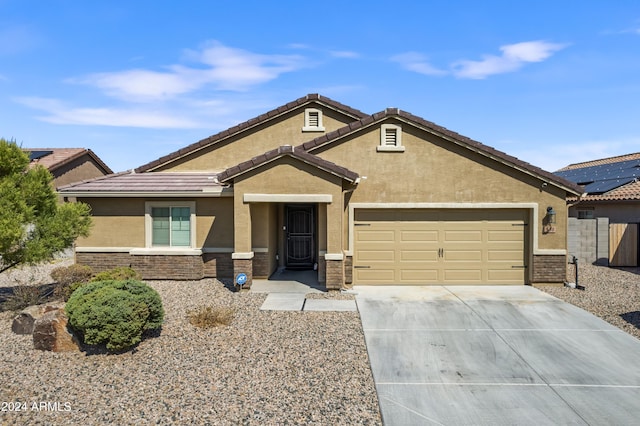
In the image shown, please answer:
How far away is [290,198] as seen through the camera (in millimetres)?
10945

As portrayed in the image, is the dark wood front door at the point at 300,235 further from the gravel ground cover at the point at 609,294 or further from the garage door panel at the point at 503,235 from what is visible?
the gravel ground cover at the point at 609,294

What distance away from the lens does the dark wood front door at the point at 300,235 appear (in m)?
14.2

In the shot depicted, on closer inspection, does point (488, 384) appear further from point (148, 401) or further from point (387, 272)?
point (387, 272)

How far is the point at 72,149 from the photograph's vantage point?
26.7 m

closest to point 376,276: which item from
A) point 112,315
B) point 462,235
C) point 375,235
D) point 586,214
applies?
point 375,235

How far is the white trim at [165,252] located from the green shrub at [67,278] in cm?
148

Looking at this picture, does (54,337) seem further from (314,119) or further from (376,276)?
(314,119)

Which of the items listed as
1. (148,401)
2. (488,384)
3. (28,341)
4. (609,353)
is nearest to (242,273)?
(28,341)

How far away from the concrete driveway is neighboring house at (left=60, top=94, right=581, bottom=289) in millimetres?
1993

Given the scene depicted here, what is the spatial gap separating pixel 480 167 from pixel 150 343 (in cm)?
993

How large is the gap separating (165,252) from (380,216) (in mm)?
6794

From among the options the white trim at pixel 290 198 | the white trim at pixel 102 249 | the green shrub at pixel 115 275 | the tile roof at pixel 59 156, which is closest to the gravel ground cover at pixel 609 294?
the white trim at pixel 290 198

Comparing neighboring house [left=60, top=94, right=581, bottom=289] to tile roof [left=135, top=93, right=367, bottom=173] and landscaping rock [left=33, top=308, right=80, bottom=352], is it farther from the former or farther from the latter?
landscaping rock [left=33, top=308, right=80, bottom=352]

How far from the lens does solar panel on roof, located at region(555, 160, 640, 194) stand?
1969 centimetres
